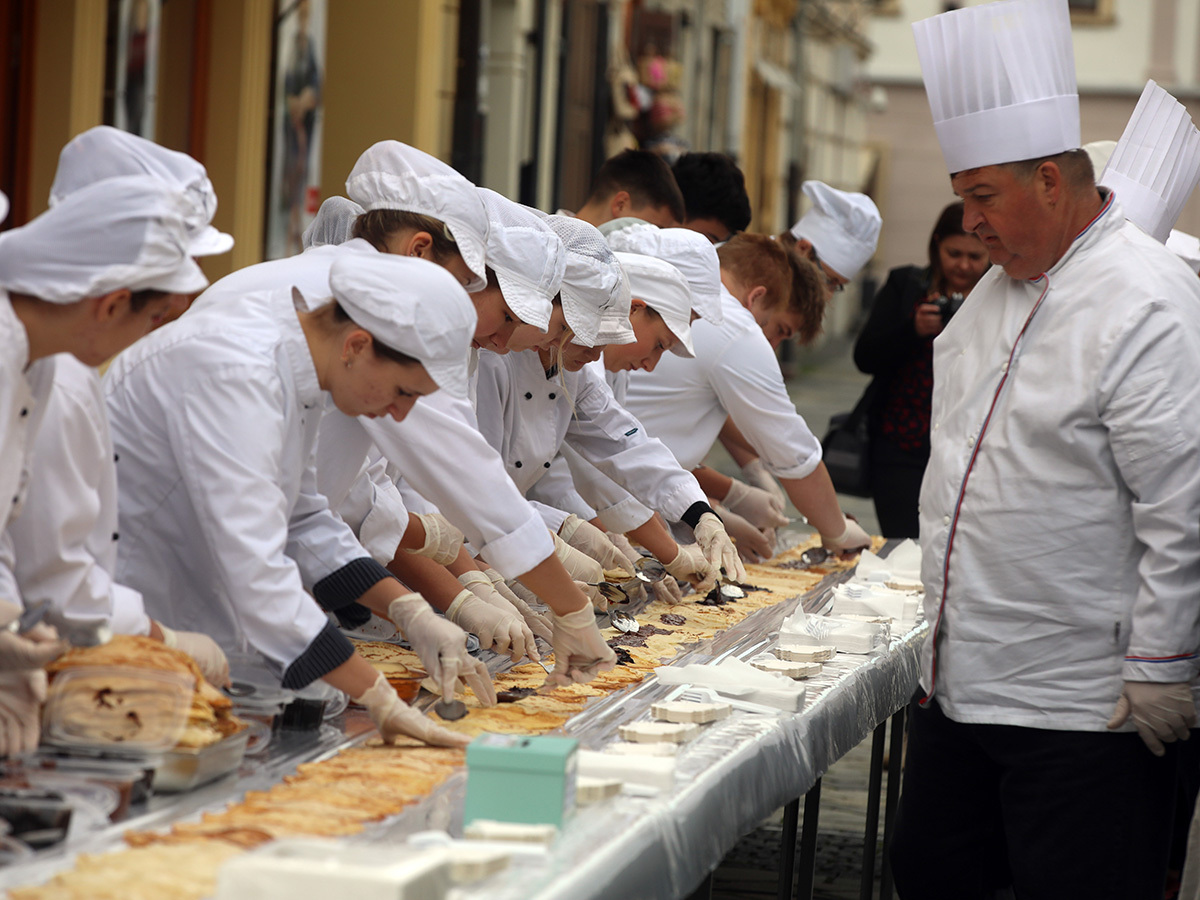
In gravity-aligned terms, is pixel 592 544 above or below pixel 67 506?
below

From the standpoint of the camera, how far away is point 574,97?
1216cm

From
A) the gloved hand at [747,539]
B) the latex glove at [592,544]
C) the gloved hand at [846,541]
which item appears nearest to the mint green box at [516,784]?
the latex glove at [592,544]

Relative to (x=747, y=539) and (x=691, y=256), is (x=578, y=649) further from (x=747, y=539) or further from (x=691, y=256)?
(x=747, y=539)

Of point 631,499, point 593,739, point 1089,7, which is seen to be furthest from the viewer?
point 1089,7

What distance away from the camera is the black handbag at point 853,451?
17.1 ft

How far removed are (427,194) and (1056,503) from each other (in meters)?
1.22

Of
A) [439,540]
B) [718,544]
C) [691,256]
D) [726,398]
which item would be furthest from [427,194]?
[726,398]

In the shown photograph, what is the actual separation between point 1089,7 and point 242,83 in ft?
84.1

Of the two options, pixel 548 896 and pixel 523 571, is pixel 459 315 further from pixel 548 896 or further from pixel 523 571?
pixel 548 896

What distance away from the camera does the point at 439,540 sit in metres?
2.98

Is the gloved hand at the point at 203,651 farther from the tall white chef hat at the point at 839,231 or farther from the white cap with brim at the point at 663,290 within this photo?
the tall white chef hat at the point at 839,231

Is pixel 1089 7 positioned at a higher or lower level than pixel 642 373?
higher

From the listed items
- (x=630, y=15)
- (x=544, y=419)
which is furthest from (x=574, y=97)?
(x=544, y=419)

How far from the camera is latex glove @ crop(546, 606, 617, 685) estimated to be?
106 inches
